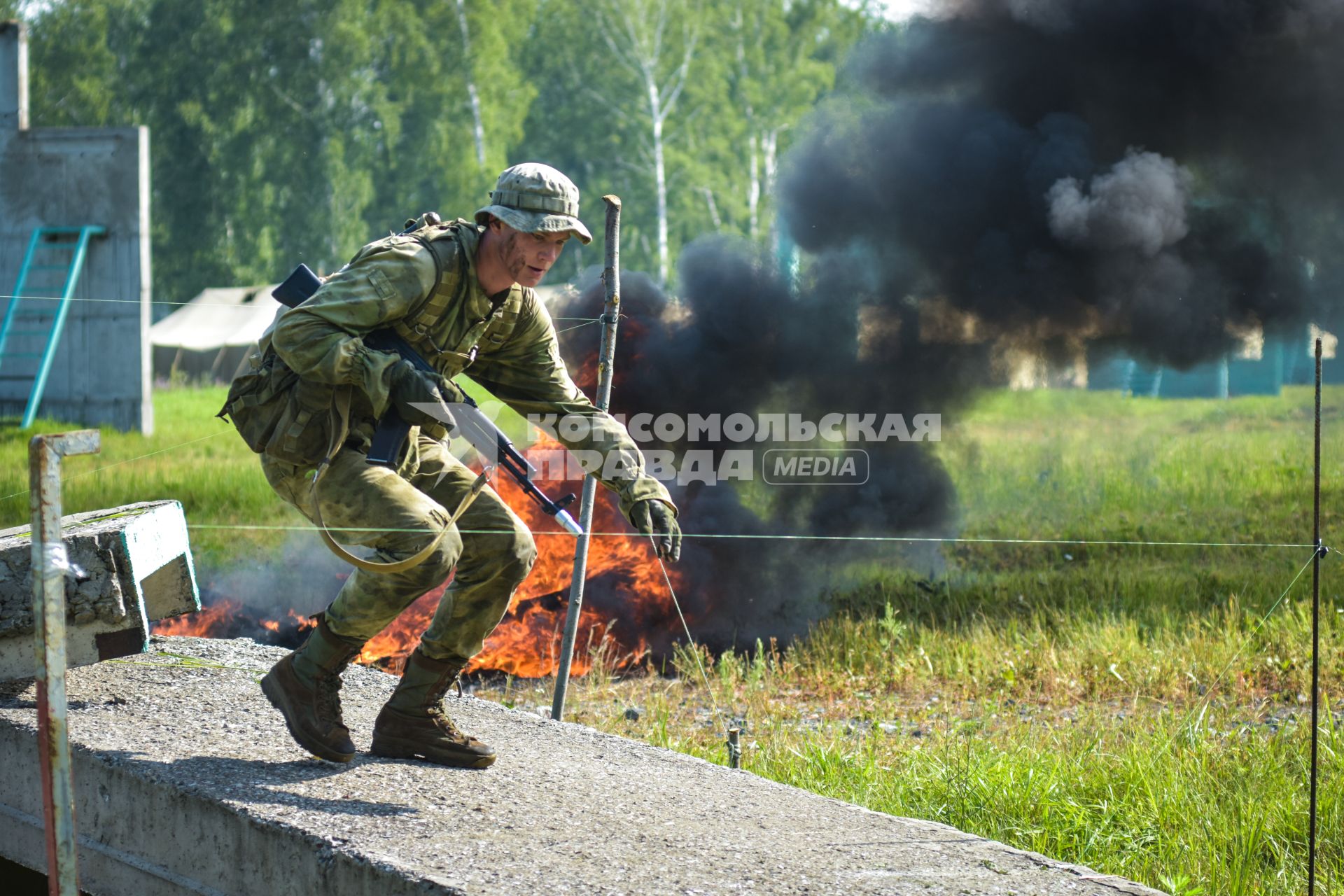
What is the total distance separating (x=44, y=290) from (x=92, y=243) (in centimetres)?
64

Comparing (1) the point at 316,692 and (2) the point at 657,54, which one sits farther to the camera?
(2) the point at 657,54

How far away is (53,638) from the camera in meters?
2.35

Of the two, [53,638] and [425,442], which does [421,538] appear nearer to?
[425,442]

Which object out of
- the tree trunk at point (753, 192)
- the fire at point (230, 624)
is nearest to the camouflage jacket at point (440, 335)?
the fire at point (230, 624)

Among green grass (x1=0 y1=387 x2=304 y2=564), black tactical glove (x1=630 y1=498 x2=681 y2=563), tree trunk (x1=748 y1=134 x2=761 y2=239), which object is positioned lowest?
green grass (x1=0 y1=387 x2=304 y2=564)

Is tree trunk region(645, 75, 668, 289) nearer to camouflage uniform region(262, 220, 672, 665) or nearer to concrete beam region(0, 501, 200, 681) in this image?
concrete beam region(0, 501, 200, 681)

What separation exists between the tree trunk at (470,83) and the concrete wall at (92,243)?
56.7 ft

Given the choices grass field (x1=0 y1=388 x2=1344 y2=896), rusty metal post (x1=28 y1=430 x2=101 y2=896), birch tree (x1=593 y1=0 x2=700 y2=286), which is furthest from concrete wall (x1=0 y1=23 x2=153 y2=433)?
birch tree (x1=593 y1=0 x2=700 y2=286)

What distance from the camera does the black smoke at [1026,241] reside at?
8.91 m

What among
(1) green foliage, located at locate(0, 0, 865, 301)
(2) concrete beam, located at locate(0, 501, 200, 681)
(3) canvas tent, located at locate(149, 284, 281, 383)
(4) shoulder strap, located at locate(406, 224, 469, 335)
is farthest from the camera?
(1) green foliage, located at locate(0, 0, 865, 301)

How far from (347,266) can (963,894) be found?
2.37 meters

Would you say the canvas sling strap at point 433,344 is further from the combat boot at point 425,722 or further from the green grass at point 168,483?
the green grass at point 168,483

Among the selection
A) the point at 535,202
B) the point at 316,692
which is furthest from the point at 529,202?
the point at 316,692

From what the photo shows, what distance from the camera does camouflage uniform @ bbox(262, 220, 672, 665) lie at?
3.58 meters
